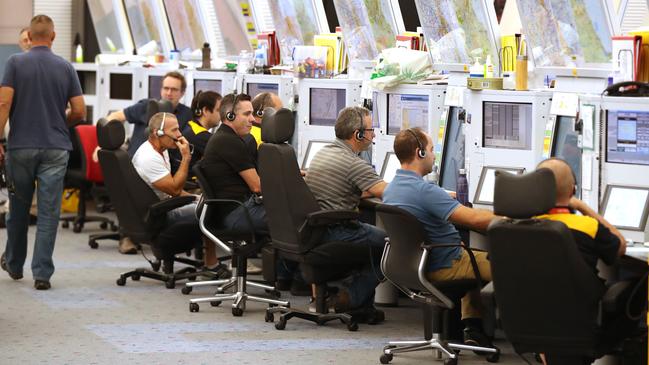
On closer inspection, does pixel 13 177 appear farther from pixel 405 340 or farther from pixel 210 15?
pixel 210 15

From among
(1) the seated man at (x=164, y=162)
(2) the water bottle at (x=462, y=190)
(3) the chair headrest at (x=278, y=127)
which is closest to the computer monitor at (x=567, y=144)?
(2) the water bottle at (x=462, y=190)

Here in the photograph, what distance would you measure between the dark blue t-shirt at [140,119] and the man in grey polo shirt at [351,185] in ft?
9.39

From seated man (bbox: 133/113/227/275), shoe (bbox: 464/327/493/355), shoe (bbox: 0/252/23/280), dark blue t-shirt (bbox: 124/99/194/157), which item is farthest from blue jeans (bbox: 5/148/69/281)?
shoe (bbox: 464/327/493/355)

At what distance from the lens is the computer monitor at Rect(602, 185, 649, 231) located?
548 cm

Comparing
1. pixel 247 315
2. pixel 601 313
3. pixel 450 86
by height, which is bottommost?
pixel 247 315

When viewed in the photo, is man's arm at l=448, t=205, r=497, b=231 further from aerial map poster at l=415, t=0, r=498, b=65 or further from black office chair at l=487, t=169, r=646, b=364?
aerial map poster at l=415, t=0, r=498, b=65

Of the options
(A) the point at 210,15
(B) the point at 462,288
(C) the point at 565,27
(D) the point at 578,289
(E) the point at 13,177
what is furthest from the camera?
(A) the point at 210,15

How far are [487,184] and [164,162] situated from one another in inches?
94.0

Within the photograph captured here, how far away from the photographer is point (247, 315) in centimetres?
720

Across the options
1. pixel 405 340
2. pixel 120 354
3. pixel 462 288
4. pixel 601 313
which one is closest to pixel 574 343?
pixel 601 313

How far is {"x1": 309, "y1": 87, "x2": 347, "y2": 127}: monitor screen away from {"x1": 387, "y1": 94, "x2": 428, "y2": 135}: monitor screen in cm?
69

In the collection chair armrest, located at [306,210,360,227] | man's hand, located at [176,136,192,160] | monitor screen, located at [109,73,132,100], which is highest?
monitor screen, located at [109,73,132,100]

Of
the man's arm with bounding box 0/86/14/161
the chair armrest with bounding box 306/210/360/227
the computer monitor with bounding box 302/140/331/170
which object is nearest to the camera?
the chair armrest with bounding box 306/210/360/227

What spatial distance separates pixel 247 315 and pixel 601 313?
9.59 ft
